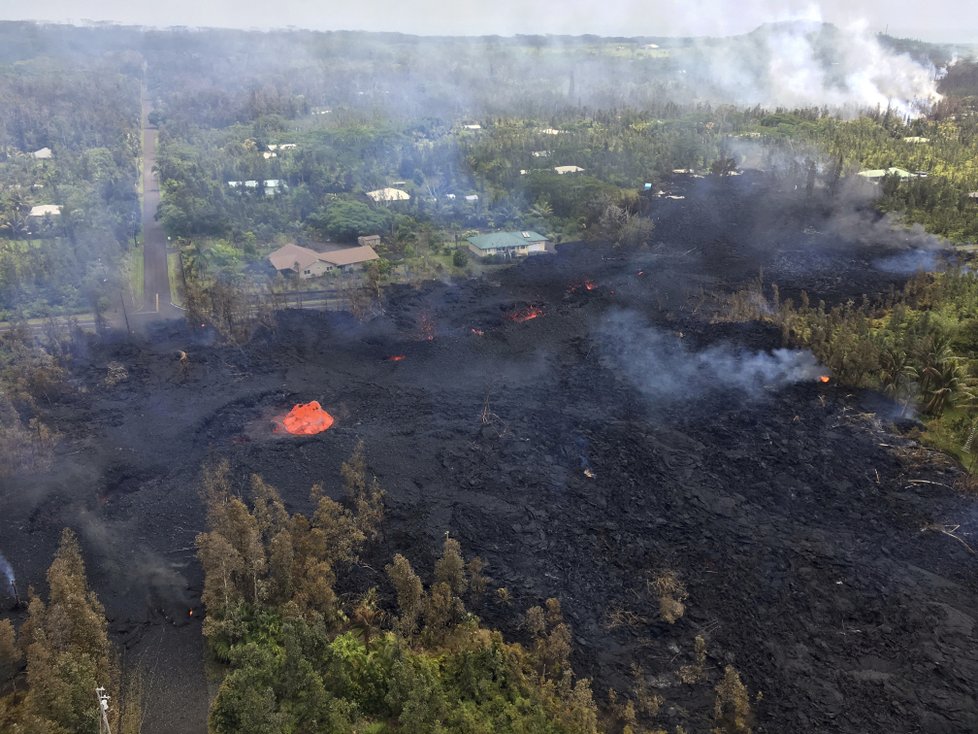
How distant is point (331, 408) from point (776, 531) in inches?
934

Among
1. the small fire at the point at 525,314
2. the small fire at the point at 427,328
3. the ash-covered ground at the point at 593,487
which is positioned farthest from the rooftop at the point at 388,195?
the small fire at the point at 525,314

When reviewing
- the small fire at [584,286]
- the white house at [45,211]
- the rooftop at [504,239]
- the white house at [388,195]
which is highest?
the white house at [388,195]

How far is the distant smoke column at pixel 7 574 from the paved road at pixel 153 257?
89.2 feet

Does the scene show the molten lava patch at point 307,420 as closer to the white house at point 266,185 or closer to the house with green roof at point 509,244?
the house with green roof at point 509,244

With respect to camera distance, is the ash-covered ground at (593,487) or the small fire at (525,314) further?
the small fire at (525,314)

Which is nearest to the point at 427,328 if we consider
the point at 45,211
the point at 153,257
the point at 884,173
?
the point at 153,257

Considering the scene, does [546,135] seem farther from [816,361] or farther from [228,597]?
[228,597]

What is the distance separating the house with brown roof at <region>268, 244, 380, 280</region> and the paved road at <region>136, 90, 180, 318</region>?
29.7 feet

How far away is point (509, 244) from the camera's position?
2569 inches

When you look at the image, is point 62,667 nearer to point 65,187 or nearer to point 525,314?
point 525,314

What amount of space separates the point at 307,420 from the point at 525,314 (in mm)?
19325

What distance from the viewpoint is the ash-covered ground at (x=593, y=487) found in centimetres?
2545

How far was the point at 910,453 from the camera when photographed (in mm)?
35188

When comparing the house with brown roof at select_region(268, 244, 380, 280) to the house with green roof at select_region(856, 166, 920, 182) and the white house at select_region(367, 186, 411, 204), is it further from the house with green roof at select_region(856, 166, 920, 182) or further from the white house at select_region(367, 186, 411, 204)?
the house with green roof at select_region(856, 166, 920, 182)
